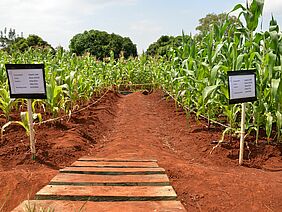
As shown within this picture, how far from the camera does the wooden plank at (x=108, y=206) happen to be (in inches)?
83.0

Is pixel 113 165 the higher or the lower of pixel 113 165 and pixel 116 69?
the lower

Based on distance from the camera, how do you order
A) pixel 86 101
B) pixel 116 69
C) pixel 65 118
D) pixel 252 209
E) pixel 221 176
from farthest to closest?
1. pixel 116 69
2. pixel 86 101
3. pixel 65 118
4. pixel 221 176
5. pixel 252 209

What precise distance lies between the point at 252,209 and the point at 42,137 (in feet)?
9.82

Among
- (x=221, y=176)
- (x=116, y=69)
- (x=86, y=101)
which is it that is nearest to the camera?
(x=221, y=176)

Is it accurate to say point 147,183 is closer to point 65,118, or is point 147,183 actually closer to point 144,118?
point 65,118

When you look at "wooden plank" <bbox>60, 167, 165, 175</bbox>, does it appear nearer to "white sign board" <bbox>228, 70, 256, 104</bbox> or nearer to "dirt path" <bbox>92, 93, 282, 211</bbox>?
"dirt path" <bbox>92, 93, 282, 211</bbox>

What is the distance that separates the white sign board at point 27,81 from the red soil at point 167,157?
2.50ft

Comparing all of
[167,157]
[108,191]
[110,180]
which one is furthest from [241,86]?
[108,191]

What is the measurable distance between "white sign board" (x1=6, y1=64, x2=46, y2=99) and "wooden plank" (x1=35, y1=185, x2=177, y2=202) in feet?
4.16

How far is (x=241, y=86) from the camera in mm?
3240

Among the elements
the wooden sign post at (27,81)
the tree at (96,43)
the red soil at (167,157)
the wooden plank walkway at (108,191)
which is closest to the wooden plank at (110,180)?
the wooden plank walkway at (108,191)

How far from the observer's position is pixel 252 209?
239 cm

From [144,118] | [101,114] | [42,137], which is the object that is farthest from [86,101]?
[42,137]

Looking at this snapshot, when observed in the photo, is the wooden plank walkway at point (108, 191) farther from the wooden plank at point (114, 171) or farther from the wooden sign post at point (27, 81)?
the wooden sign post at point (27, 81)
